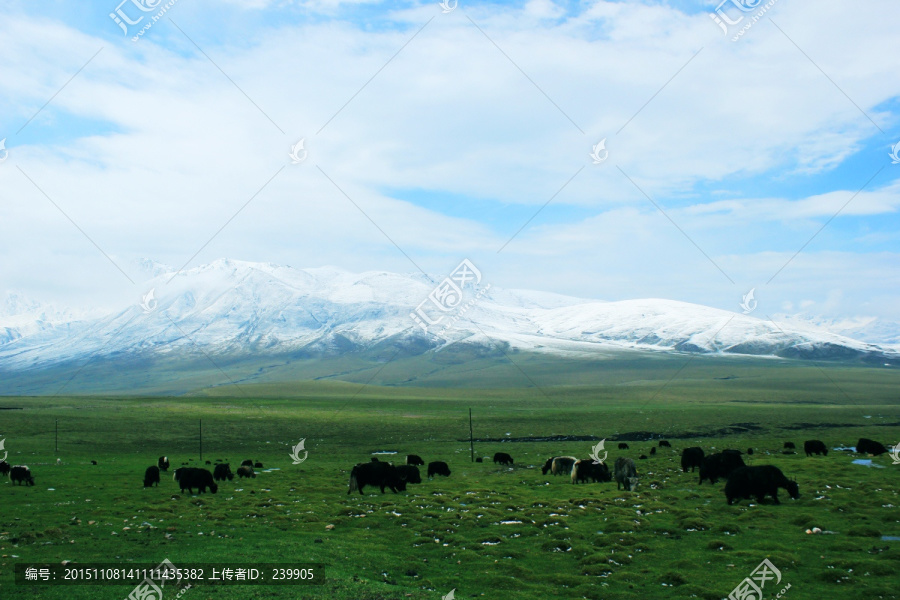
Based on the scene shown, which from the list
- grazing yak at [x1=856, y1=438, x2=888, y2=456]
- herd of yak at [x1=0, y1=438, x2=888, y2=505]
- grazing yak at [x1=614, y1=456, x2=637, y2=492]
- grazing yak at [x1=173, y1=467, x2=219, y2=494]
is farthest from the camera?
grazing yak at [x1=856, y1=438, x2=888, y2=456]

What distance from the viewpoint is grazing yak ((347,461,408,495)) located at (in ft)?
84.8

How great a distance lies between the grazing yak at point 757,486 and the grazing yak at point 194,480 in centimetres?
2207

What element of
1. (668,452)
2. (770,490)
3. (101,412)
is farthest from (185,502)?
(101,412)

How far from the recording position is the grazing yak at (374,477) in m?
25.9

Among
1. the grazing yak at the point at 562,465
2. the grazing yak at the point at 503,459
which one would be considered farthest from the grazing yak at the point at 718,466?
the grazing yak at the point at 503,459

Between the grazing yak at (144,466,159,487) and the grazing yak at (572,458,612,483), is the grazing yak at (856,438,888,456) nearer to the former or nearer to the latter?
the grazing yak at (572,458,612,483)

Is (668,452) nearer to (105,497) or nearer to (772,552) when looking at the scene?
(772,552)

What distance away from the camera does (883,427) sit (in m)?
62.7

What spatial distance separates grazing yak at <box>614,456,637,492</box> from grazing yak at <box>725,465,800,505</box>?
183 inches

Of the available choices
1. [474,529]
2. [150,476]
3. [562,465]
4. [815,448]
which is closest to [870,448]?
[815,448]

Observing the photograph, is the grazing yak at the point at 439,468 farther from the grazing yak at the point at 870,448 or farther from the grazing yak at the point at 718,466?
the grazing yak at the point at 870,448

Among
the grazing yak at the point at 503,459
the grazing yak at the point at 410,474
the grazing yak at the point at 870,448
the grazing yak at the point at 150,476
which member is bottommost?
the grazing yak at the point at 503,459

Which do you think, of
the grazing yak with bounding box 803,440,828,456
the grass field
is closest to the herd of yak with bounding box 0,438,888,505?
the grass field

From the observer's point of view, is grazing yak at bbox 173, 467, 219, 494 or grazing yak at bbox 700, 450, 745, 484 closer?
grazing yak at bbox 173, 467, 219, 494
